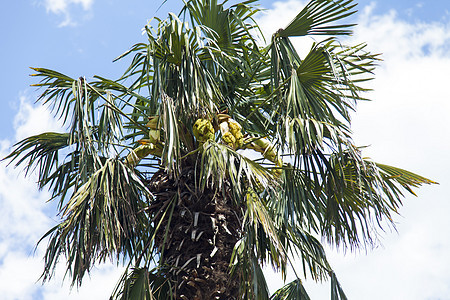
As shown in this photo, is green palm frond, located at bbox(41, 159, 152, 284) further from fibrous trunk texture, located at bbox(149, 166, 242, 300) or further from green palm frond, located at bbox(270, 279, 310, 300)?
green palm frond, located at bbox(270, 279, 310, 300)

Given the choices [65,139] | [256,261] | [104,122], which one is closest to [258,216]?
[256,261]

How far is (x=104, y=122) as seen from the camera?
743 centimetres

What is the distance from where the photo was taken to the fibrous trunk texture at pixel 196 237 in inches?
253

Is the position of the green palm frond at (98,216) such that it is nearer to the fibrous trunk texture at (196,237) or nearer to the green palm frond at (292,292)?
the fibrous trunk texture at (196,237)

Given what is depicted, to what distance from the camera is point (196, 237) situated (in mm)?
6574

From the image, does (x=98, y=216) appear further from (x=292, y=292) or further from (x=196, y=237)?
(x=292, y=292)

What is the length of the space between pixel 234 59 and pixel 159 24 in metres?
0.97

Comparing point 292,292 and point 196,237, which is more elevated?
point 196,237

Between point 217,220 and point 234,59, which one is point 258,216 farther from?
point 234,59

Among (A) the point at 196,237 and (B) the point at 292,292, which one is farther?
(B) the point at 292,292

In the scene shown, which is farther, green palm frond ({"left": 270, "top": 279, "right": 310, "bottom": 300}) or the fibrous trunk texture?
green palm frond ({"left": 270, "top": 279, "right": 310, "bottom": 300})

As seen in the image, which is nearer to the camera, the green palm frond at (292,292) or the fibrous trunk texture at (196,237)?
the fibrous trunk texture at (196,237)

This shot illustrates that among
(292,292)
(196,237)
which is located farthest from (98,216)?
(292,292)

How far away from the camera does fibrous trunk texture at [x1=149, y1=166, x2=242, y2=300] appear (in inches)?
253
